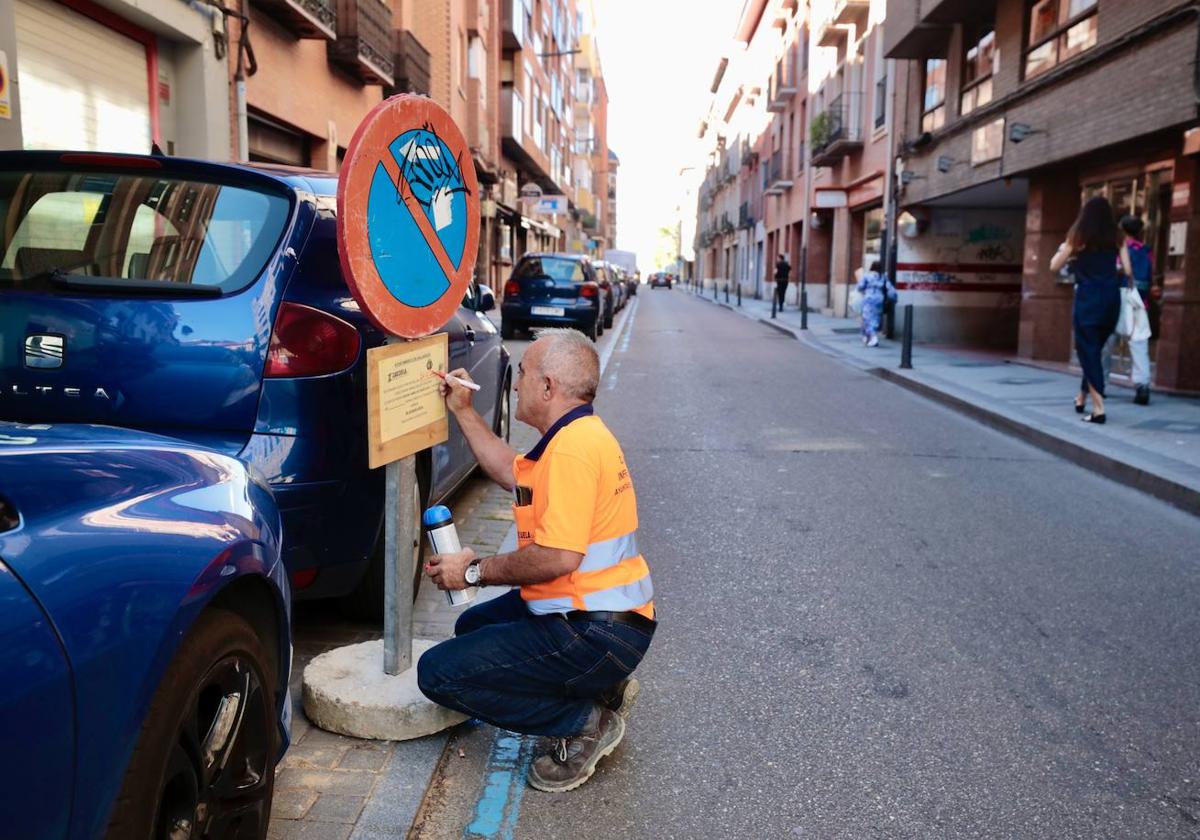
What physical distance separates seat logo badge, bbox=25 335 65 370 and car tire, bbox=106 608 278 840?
1.38 meters

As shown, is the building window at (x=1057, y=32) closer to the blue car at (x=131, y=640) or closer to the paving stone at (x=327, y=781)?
the paving stone at (x=327, y=781)

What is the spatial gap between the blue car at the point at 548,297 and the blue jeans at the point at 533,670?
16.7m

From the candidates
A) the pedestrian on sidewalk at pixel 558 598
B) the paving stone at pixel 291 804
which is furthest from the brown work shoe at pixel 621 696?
the paving stone at pixel 291 804

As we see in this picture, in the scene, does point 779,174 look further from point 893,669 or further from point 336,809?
point 336,809

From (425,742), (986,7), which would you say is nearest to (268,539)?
(425,742)

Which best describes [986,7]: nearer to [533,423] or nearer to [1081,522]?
[1081,522]

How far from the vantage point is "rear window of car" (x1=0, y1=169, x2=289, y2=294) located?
3.39m

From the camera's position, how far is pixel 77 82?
977 centimetres

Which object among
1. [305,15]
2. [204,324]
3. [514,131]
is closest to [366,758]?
[204,324]

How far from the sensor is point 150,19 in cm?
1040

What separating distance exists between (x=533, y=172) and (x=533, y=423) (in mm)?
41149

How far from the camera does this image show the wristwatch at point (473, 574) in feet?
10.0

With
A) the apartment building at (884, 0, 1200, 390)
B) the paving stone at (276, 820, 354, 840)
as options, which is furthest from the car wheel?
the apartment building at (884, 0, 1200, 390)

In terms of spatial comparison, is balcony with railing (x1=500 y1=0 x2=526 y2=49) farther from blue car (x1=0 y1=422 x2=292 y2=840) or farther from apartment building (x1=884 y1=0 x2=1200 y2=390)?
blue car (x1=0 y1=422 x2=292 y2=840)
